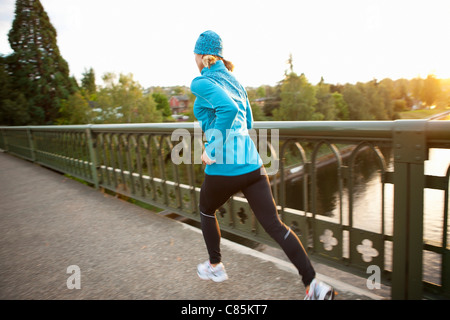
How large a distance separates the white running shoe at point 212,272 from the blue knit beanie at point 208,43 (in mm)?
1729

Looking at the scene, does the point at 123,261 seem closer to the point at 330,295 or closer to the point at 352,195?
the point at 330,295

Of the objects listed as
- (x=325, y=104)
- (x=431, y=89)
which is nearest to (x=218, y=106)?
(x=431, y=89)

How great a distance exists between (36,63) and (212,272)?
42.4m

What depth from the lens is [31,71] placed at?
117 ft

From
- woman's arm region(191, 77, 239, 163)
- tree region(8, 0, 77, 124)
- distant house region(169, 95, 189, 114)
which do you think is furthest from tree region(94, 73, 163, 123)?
distant house region(169, 95, 189, 114)

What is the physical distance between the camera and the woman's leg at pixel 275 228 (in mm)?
2090

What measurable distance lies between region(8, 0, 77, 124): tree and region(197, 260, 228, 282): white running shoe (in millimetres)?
38690

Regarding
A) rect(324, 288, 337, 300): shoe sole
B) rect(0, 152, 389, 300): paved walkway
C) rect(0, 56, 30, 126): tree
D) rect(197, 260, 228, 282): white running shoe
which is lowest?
rect(0, 152, 389, 300): paved walkway

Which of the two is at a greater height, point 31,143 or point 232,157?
point 232,157

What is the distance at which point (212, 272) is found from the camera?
2.59 m

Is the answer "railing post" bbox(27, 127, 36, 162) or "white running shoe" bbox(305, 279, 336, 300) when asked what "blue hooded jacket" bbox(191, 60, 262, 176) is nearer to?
"white running shoe" bbox(305, 279, 336, 300)

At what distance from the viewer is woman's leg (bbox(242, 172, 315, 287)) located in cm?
209

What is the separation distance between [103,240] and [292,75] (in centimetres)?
5936
